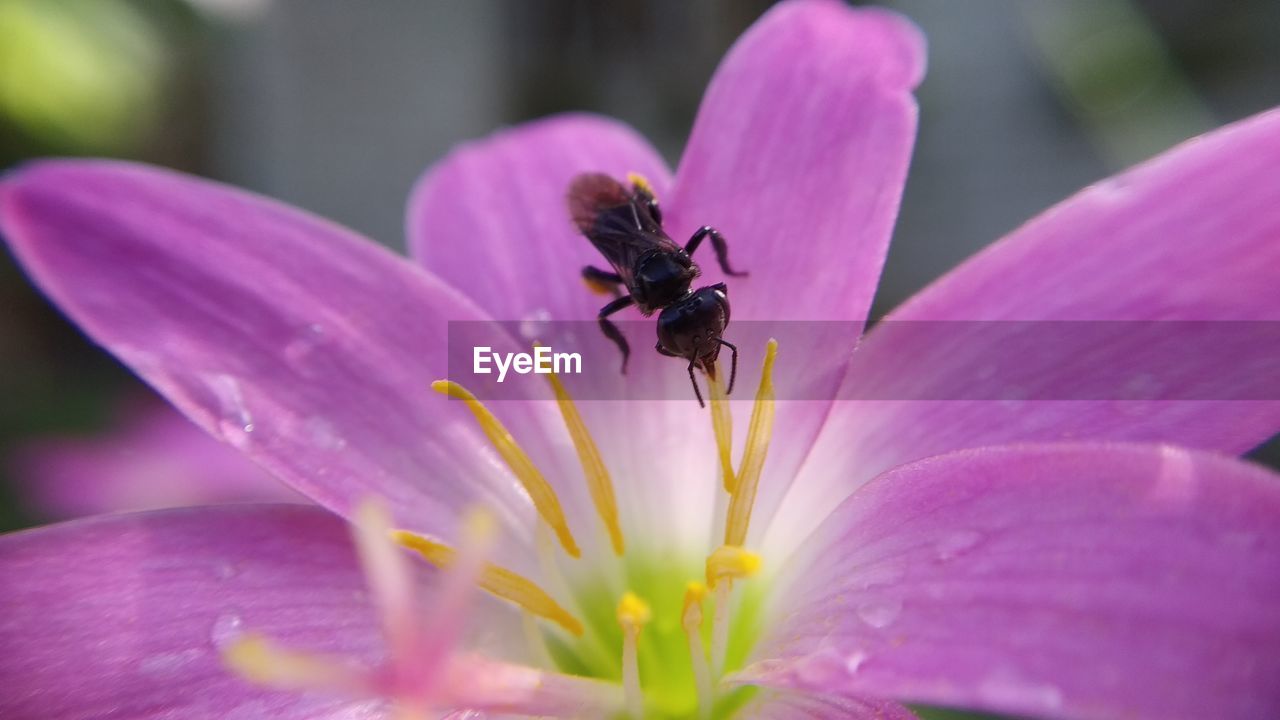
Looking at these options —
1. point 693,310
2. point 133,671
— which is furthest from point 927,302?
point 133,671

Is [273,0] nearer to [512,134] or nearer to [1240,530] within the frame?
[512,134]

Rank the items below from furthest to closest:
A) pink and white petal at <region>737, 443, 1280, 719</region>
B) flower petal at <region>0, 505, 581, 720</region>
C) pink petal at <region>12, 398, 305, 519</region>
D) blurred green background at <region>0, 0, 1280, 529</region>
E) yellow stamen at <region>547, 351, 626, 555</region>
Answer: blurred green background at <region>0, 0, 1280, 529</region> < pink petal at <region>12, 398, 305, 519</region> < yellow stamen at <region>547, 351, 626, 555</region> < flower petal at <region>0, 505, 581, 720</region> < pink and white petal at <region>737, 443, 1280, 719</region>

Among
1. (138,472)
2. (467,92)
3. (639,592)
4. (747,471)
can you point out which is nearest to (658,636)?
(639,592)

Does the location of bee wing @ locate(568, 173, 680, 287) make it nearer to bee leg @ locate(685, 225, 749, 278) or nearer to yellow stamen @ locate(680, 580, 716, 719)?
bee leg @ locate(685, 225, 749, 278)

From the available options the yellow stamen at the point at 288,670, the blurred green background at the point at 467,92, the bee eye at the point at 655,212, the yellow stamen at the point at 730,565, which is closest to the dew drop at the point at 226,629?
the yellow stamen at the point at 288,670

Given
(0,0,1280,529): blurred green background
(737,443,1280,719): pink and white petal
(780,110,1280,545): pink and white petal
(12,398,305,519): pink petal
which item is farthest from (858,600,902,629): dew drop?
(0,0,1280,529): blurred green background
